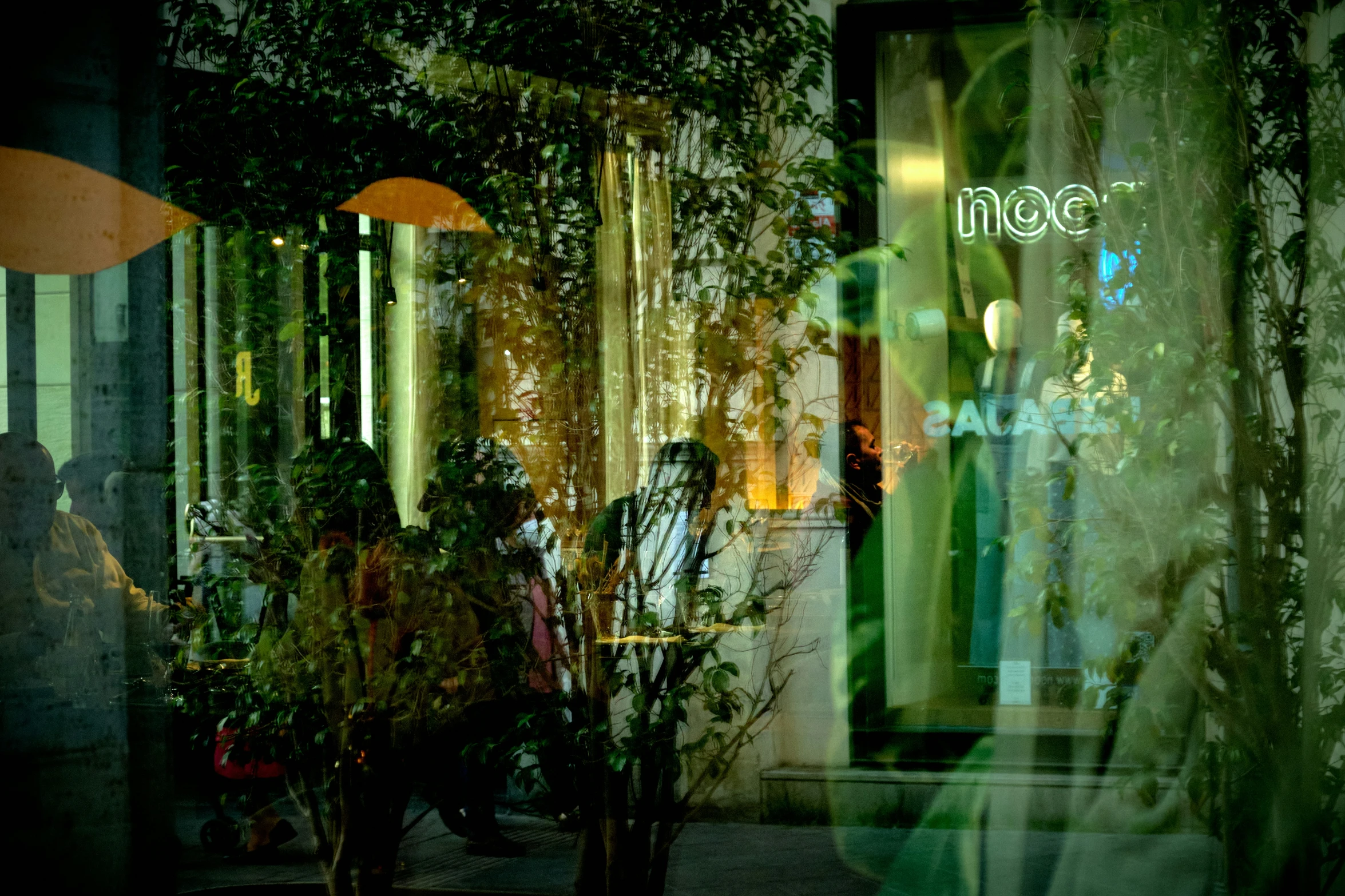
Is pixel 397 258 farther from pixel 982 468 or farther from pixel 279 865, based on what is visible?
pixel 982 468

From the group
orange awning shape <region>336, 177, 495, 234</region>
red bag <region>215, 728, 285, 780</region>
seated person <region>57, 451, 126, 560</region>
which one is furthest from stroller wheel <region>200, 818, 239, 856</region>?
orange awning shape <region>336, 177, 495, 234</region>

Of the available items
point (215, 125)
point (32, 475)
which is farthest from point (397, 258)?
Result: point (32, 475)

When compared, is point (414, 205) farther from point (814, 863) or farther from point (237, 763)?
point (814, 863)

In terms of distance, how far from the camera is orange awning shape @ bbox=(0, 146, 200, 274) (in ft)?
11.3

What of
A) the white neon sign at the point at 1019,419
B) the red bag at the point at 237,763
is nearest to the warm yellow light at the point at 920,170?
the white neon sign at the point at 1019,419

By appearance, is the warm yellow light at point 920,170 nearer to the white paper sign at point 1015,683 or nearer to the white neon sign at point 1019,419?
the white neon sign at point 1019,419

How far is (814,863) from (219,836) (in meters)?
2.52

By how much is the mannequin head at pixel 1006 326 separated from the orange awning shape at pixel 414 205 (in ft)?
9.75

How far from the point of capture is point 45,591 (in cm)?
355

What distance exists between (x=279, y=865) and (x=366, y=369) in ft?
6.43

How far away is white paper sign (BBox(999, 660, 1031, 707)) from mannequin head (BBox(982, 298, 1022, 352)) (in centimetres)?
159

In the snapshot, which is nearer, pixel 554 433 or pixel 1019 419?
pixel 554 433

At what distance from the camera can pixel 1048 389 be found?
4.80m

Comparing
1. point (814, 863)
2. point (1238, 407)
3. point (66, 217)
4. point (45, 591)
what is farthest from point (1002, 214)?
point (45, 591)
